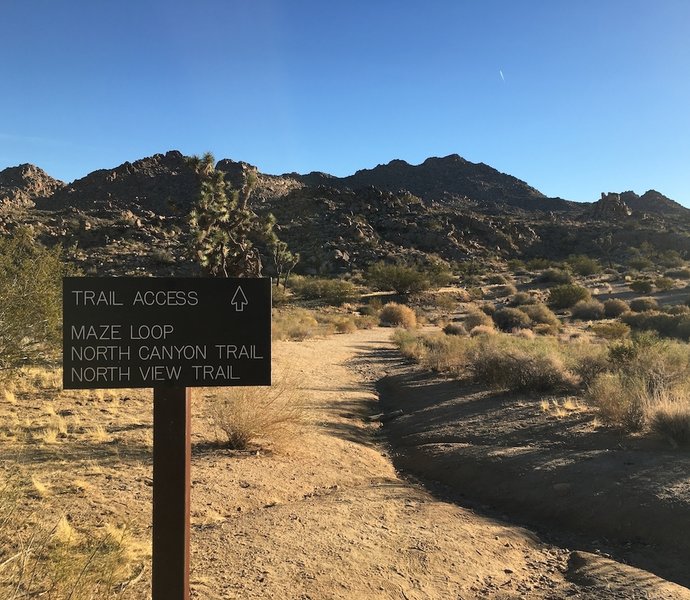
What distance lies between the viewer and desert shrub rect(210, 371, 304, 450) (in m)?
8.52

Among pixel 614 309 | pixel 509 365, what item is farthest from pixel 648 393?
pixel 614 309

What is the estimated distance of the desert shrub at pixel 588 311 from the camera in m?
31.7

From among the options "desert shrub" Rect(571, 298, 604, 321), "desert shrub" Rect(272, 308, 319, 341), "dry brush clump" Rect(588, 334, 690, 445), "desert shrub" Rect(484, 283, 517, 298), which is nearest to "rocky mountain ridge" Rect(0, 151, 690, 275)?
"desert shrub" Rect(484, 283, 517, 298)

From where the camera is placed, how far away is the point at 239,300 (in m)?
3.84

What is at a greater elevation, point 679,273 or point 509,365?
point 679,273

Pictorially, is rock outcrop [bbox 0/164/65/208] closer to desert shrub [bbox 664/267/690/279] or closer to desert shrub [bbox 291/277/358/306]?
desert shrub [bbox 291/277/358/306]

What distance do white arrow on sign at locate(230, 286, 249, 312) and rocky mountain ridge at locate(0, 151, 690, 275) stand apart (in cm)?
4594

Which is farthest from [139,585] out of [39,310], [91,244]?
[91,244]

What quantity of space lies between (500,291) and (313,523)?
42.6 metres

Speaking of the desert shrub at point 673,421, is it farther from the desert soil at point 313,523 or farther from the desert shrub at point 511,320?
the desert shrub at point 511,320

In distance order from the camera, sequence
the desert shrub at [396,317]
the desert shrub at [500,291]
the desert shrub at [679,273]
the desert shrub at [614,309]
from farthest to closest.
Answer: the desert shrub at [679,273] → the desert shrub at [500,291] → the desert shrub at [396,317] → the desert shrub at [614,309]

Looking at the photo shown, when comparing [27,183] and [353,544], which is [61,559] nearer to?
[353,544]

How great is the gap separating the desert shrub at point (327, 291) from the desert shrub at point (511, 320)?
13494 millimetres

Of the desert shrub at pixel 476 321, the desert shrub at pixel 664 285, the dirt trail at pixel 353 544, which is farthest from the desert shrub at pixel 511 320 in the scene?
the dirt trail at pixel 353 544
